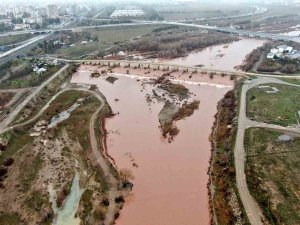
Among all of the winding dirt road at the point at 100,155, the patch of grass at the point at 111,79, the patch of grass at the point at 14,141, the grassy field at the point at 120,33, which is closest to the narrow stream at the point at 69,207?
the winding dirt road at the point at 100,155

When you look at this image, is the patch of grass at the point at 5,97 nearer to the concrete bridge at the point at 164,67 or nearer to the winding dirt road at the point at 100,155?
the winding dirt road at the point at 100,155

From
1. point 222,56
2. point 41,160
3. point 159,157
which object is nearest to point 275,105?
point 159,157

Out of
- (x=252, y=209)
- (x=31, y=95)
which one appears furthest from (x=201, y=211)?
(x=31, y=95)

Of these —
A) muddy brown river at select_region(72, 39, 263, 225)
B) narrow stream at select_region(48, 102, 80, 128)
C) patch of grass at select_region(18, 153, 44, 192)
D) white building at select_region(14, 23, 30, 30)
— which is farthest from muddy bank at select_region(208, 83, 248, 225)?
white building at select_region(14, 23, 30, 30)

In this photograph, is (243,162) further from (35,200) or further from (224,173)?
(35,200)

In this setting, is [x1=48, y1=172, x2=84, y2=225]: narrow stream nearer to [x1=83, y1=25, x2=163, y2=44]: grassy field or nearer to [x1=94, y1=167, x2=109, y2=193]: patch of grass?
[x1=94, y1=167, x2=109, y2=193]: patch of grass
